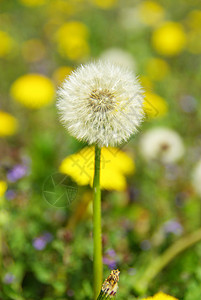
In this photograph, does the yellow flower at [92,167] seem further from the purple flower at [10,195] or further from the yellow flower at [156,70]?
the yellow flower at [156,70]

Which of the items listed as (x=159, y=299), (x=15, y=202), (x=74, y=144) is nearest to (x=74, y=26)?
(x=74, y=144)

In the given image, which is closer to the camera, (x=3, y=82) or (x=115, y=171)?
(x=115, y=171)

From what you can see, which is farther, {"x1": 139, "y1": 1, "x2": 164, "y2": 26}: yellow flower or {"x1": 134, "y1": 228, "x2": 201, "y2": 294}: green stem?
{"x1": 139, "y1": 1, "x2": 164, "y2": 26}: yellow flower

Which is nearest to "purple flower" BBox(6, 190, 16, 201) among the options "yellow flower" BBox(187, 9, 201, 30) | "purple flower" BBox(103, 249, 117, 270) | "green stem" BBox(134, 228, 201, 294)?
"purple flower" BBox(103, 249, 117, 270)

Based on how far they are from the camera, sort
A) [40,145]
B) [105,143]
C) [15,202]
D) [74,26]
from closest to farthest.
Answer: [105,143] → [15,202] → [40,145] → [74,26]

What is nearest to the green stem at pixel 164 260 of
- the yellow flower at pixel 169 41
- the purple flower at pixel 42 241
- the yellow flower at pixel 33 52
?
the purple flower at pixel 42 241

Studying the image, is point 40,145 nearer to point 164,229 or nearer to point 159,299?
point 164,229

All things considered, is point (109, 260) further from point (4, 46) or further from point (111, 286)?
point (4, 46)

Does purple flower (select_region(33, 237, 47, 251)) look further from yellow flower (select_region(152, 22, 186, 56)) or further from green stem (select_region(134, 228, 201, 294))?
yellow flower (select_region(152, 22, 186, 56))
